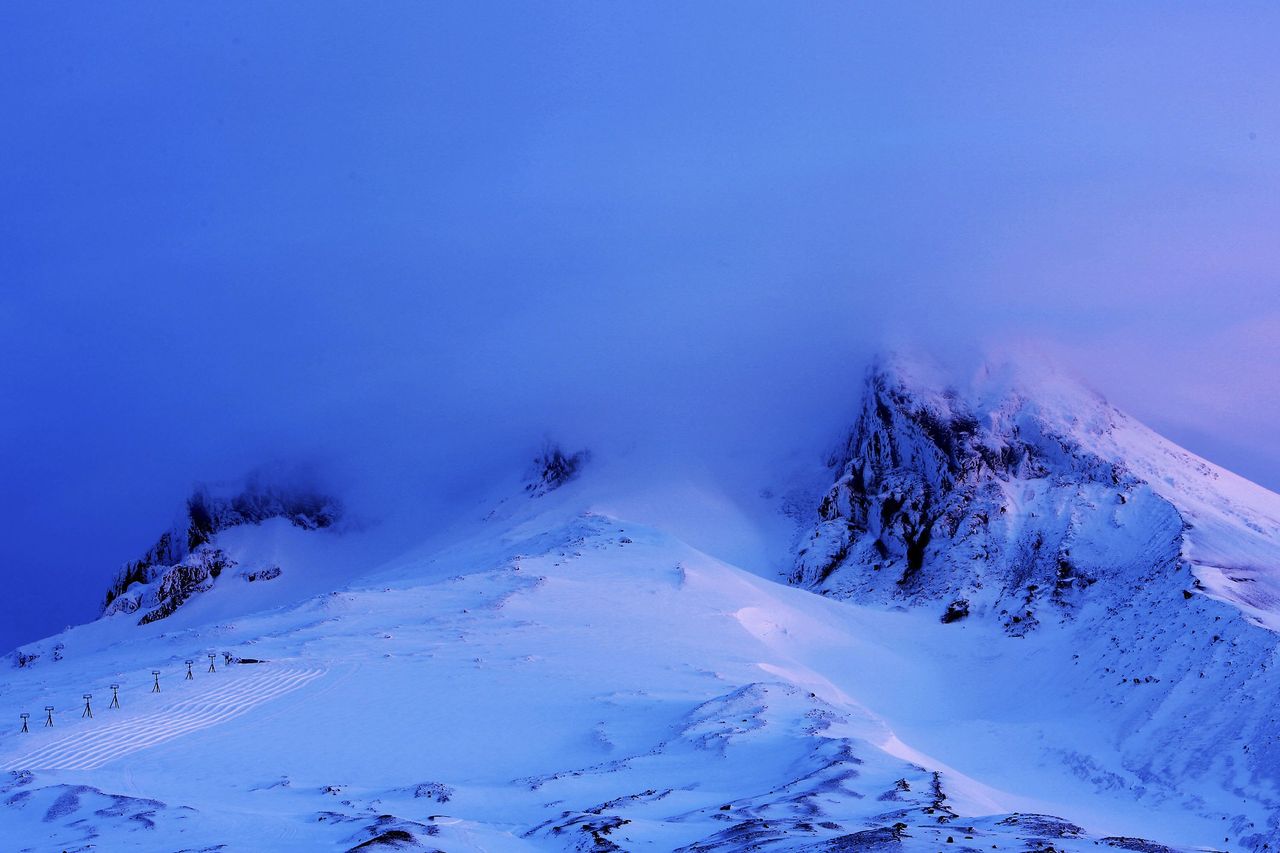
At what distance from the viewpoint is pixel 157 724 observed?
2111 centimetres

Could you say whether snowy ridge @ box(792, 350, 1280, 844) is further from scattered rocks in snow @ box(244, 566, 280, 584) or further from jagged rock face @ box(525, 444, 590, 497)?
scattered rocks in snow @ box(244, 566, 280, 584)

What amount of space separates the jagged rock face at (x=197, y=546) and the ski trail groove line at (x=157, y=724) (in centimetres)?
6209

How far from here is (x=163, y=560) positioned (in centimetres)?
9131

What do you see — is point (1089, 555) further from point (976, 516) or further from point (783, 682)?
point (783, 682)

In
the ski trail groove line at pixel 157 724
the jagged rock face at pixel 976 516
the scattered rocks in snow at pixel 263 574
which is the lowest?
the ski trail groove line at pixel 157 724

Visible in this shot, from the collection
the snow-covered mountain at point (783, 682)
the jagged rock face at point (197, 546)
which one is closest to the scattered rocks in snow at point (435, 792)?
the snow-covered mountain at point (783, 682)

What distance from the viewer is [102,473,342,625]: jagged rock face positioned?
266 feet

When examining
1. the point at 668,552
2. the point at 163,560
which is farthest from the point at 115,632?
the point at 668,552

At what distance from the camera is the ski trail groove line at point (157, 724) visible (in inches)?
712

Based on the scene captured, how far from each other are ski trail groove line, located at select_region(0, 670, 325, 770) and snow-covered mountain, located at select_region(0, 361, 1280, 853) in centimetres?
11

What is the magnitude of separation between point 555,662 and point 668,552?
784 inches

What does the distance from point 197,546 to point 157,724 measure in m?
74.8

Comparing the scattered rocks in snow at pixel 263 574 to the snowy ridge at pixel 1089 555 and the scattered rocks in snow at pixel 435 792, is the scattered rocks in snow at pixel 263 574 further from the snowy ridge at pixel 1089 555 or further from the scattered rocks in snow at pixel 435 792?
the scattered rocks in snow at pixel 435 792

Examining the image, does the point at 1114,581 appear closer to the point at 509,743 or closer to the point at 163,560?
the point at 509,743
